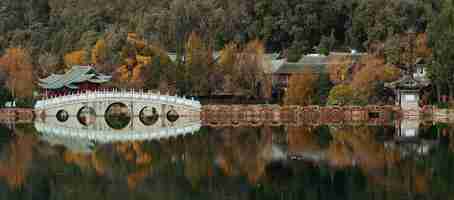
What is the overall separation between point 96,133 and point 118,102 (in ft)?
34.4

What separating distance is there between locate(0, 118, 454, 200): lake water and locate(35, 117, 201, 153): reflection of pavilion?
6 centimetres

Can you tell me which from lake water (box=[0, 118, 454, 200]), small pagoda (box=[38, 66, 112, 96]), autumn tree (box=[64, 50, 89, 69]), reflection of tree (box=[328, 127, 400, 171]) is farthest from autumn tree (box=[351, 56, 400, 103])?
autumn tree (box=[64, 50, 89, 69])

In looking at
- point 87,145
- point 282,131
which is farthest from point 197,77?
point 87,145

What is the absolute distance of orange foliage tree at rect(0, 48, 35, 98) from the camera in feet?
215

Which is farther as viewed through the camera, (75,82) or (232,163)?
(75,82)

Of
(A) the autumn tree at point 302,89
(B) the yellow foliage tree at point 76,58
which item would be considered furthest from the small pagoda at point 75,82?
(A) the autumn tree at point 302,89

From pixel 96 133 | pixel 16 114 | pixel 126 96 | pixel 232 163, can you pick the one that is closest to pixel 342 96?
pixel 126 96

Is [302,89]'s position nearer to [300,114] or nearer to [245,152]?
[300,114]

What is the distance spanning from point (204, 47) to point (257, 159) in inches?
1199

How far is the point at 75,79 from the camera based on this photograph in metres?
64.8

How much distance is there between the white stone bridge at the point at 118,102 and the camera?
55.8 metres

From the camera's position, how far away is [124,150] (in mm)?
37969

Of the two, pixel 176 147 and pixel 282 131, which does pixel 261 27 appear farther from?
pixel 176 147

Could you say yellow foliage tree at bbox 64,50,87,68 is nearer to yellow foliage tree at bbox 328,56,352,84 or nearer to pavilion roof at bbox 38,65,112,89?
pavilion roof at bbox 38,65,112,89
